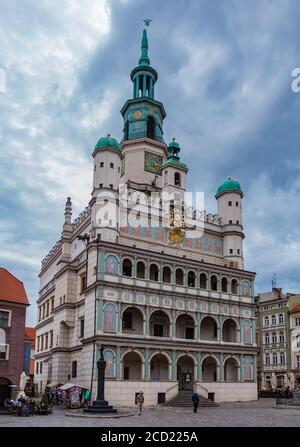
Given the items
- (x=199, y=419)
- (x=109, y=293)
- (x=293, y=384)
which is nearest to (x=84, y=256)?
(x=109, y=293)

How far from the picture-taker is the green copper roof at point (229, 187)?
6292 cm

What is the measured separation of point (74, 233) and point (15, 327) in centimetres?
2026

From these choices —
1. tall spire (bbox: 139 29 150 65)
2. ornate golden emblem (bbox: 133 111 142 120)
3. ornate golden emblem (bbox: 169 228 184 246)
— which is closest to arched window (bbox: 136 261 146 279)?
ornate golden emblem (bbox: 169 228 184 246)

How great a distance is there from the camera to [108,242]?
160ft

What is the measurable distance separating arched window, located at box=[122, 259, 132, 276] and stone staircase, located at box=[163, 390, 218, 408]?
1259 cm

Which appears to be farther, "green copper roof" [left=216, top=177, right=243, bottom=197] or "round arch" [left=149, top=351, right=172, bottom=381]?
"green copper roof" [left=216, top=177, right=243, bottom=197]

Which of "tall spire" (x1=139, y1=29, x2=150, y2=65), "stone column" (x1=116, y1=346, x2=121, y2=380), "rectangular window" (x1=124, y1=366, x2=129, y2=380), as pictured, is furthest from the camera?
"tall spire" (x1=139, y1=29, x2=150, y2=65)

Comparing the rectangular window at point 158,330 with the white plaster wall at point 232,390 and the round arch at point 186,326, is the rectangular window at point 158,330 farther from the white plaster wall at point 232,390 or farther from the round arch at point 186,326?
the white plaster wall at point 232,390

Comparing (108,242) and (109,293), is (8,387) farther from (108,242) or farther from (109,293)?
(108,242)

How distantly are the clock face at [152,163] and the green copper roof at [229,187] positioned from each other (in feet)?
25.9

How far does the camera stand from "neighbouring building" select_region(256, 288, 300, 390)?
263ft

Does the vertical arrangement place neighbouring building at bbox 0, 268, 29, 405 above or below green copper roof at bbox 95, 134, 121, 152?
below

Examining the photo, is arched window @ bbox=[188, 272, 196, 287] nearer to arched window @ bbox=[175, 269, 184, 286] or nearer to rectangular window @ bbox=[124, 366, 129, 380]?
arched window @ bbox=[175, 269, 184, 286]

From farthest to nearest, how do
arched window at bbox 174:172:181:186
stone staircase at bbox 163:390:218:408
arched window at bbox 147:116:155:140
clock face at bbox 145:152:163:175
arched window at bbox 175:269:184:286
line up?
1. arched window at bbox 147:116:155:140
2. clock face at bbox 145:152:163:175
3. arched window at bbox 174:172:181:186
4. arched window at bbox 175:269:184:286
5. stone staircase at bbox 163:390:218:408
